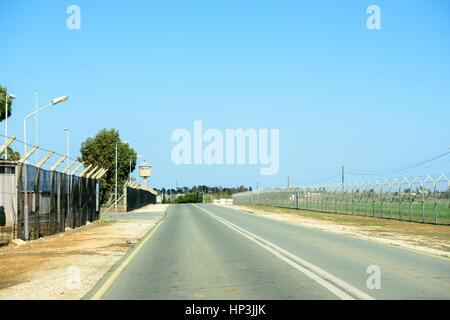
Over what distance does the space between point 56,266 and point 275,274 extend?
5.51 meters

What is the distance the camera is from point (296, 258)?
12.7 metres

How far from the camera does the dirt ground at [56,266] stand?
8.94 m

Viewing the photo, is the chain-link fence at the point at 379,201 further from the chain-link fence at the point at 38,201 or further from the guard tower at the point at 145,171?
the guard tower at the point at 145,171

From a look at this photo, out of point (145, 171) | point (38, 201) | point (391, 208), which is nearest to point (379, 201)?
point (391, 208)

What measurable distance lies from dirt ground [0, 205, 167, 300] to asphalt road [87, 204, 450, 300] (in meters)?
0.48

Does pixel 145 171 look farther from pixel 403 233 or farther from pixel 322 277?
pixel 322 277

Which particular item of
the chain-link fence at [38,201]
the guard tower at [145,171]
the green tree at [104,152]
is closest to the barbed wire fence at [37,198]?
the chain-link fence at [38,201]

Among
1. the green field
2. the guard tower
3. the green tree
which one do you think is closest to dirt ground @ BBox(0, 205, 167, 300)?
the green field

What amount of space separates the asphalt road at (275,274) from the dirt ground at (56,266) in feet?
1.56

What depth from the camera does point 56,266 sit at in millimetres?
12188

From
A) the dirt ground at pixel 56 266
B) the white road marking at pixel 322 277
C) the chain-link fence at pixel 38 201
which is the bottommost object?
the dirt ground at pixel 56 266
